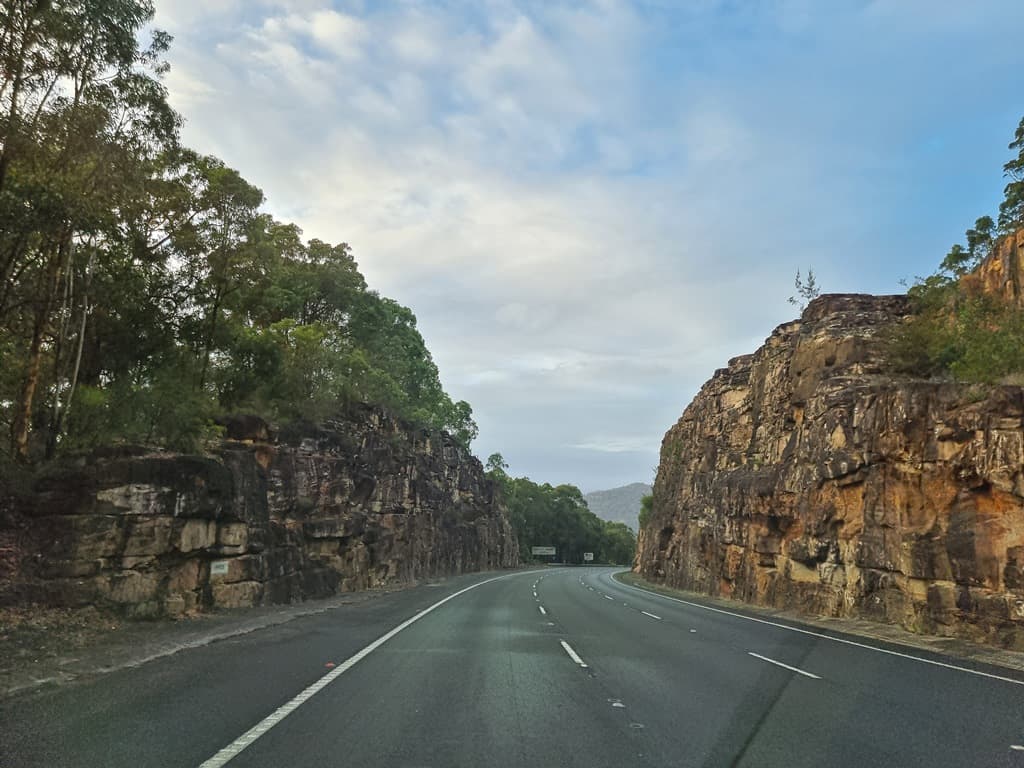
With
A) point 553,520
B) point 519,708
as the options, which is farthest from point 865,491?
point 553,520

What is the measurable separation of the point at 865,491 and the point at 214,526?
66.4ft

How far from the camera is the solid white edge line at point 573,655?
37.2ft

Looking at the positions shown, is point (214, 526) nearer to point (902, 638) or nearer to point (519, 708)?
point (519, 708)

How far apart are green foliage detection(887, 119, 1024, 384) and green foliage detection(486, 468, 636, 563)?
8669cm

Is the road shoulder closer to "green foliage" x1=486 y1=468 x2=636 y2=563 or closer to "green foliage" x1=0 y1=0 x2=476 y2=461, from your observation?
"green foliage" x1=0 y1=0 x2=476 y2=461

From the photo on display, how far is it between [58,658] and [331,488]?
76.0 ft

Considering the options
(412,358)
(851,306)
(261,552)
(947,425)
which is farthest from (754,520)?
(412,358)

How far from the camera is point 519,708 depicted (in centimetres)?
790

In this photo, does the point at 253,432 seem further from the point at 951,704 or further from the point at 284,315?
the point at 951,704

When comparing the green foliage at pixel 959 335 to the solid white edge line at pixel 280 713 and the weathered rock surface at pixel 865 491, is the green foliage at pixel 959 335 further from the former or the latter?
the solid white edge line at pixel 280 713

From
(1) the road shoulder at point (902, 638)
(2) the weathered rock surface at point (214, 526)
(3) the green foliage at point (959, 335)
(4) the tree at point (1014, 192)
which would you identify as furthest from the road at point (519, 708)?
(4) the tree at point (1014, 192)

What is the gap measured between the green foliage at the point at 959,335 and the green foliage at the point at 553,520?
284 ft

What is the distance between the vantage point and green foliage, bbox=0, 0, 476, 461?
44.3ft

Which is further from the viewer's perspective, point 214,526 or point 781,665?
point 214,526
